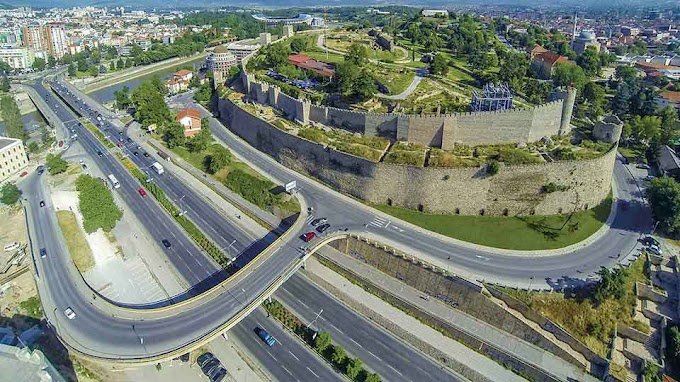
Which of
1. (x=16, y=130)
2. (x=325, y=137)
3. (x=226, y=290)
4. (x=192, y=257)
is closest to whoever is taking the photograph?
(x=226, y=290)

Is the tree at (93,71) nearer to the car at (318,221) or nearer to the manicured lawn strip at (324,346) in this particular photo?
the car at (318,221)

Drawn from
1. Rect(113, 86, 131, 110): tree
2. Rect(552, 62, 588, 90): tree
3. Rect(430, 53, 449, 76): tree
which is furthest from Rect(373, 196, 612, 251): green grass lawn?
Rect(113, 86, 131, 110): tree

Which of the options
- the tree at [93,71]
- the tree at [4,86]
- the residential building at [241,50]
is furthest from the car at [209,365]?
the tree at [93,71]

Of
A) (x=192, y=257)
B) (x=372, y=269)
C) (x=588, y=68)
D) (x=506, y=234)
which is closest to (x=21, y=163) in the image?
(x=192, y=257)

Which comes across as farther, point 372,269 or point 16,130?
point 16,130

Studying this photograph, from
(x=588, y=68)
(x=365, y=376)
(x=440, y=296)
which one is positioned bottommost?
(x=365, y=376)

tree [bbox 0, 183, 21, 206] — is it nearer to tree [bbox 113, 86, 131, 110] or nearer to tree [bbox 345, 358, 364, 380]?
tree [bbox 113, 86, 131, 110]

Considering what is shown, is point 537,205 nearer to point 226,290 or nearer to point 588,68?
point 226,290
